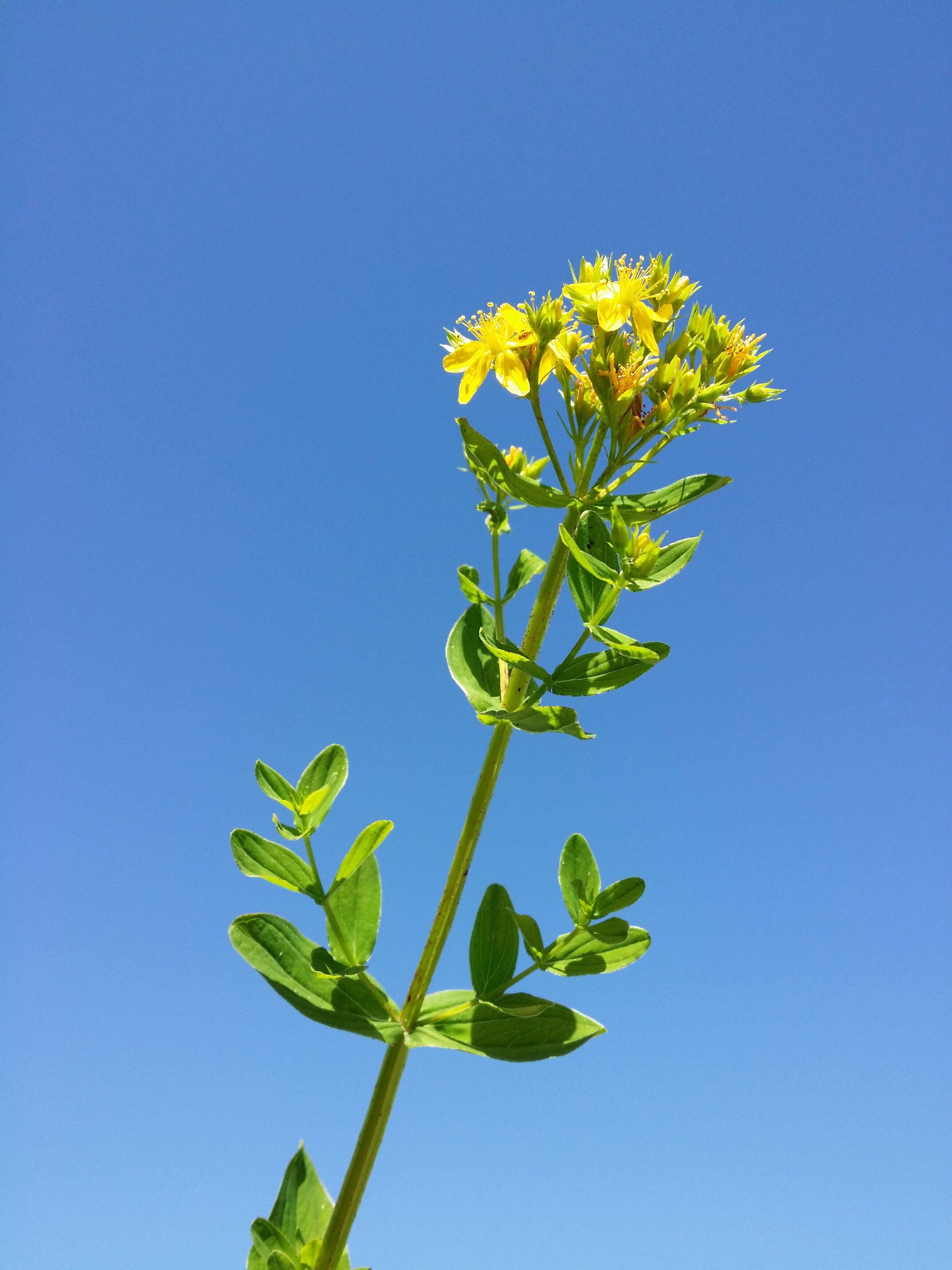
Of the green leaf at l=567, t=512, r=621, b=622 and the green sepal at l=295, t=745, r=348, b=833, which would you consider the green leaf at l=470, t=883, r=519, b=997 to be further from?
the green leaf at l=567, t=512, r=621, b=622

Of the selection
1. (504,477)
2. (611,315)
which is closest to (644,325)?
(611,315)

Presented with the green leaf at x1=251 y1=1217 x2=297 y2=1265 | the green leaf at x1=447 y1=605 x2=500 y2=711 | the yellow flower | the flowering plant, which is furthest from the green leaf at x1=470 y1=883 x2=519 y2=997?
the yellow flower

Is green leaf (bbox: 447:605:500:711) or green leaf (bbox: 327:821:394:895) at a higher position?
green leaf (bbox: 447:605:500:711)

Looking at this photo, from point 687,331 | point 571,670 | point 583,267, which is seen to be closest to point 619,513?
point 571,670

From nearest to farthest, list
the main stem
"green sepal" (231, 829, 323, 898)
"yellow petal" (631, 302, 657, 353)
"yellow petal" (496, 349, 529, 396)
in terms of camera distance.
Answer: the main stem → "green sepal" (231, 829, 323, 898) → "yellow petal" (631, 302, 657, 353) → "yellow petal" (496, 349, 529, 396)

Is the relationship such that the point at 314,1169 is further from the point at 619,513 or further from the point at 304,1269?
the point at 619,513

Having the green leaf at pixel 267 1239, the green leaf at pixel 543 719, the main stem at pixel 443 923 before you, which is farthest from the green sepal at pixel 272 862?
the green leaf at pixel 267 1239

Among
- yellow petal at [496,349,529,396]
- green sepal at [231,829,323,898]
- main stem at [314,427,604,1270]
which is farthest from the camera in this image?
yellow petal at [496,349,529,396]
